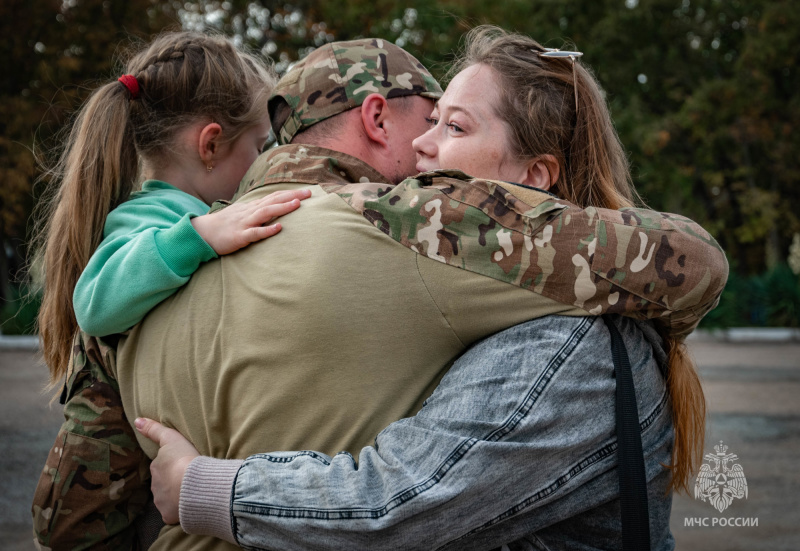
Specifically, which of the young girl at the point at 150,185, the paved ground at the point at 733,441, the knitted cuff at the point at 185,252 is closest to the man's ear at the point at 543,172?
the young girl at the point at 150,185

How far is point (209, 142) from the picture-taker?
2.79m

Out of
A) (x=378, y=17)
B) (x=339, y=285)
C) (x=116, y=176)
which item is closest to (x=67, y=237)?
(x=116, y=176)

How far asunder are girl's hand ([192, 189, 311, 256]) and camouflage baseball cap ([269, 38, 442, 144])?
34 centimetres

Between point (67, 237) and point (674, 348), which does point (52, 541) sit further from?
point (674, 348)

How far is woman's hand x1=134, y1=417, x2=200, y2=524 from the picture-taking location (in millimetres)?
1793

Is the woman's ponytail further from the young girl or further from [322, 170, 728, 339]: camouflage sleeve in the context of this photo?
the young girl

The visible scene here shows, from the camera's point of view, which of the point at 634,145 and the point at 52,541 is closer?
the point at 52,541

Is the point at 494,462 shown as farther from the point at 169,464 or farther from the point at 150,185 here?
the point at 150,185

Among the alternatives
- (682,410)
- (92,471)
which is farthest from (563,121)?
(92,471)

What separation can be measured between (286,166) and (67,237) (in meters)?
0.88

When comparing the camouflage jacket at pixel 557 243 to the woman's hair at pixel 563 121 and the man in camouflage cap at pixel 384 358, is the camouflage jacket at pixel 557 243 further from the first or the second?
the woman's hair at pixel 563 121

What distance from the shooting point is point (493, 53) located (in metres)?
2.16

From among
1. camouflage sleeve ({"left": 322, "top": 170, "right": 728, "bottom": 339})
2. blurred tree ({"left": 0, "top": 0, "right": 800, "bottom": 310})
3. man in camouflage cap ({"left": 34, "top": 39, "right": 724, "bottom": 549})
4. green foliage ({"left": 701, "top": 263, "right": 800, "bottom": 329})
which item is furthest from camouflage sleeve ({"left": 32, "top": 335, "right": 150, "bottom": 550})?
green foliage ({"left": 701, "top": 263, "right": 800, "bottom": 329})
